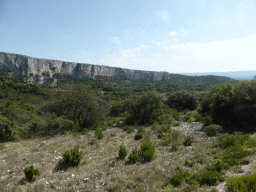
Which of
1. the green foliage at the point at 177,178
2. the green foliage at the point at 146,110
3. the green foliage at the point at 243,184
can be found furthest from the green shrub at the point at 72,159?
the green foliage at the point at 146,110

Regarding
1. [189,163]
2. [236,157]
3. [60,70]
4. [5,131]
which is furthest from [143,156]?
[60,70]

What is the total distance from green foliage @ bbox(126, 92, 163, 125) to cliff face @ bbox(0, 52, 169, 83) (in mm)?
67971

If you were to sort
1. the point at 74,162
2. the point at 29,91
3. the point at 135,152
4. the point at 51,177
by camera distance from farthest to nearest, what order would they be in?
Result: 1. the point at 29,91
2. the point at 135,152
3. the point at 74,162
4. the point at 51,177

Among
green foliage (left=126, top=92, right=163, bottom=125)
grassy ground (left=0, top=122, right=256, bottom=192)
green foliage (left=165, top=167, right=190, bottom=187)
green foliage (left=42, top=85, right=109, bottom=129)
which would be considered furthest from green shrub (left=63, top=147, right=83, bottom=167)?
green foliage (left=126, top=92, right=163, bottom=125)

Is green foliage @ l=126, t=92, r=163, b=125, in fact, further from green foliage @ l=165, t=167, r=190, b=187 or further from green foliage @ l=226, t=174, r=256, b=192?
green foliage @ l=226, t=174, r=256, b=192

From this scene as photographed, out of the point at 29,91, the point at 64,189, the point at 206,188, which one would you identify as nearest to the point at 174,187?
the point at 206,188

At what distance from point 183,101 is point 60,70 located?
269ft

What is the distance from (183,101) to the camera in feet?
79.2

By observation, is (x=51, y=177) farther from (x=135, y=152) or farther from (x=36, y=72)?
(x=36, y=72)

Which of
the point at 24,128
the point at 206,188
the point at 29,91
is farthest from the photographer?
the point at 29,91

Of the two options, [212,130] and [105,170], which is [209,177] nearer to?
[105,170]

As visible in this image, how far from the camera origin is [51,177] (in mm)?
5246

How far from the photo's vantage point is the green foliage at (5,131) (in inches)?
402

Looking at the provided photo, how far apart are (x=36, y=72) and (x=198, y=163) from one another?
282ft
